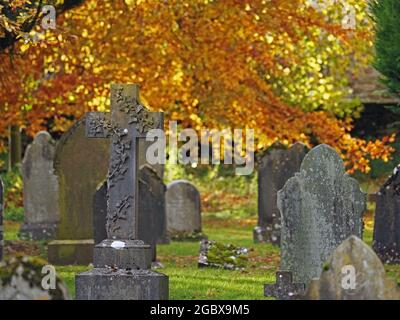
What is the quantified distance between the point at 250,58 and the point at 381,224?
30.4 ft

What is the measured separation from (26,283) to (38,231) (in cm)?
1430

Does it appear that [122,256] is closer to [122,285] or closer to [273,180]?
[122,285]

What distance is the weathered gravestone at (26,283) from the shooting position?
9547mm

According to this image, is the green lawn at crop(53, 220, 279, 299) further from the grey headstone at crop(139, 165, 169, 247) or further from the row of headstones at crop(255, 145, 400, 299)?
the row of headstones at crop(255, 145, 400, 299)

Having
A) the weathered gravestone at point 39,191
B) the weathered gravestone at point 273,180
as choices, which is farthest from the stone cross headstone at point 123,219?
the weathered gravestone at point 39,191

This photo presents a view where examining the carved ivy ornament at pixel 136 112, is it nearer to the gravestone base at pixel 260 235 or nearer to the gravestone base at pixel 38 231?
the gravestone base at pixel 260 235

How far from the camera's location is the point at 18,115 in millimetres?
26891

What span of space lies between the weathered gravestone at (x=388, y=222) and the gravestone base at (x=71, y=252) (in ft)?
14.4

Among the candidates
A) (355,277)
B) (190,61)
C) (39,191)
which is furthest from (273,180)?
(355,277)

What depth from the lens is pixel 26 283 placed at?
9.54 metres

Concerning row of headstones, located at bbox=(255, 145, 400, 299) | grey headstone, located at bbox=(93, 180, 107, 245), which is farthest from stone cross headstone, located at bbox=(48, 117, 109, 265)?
row of headstones, located at bbox=(255, 145, 400, 299)

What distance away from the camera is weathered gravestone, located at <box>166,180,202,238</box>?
24359 millimetres
